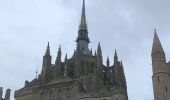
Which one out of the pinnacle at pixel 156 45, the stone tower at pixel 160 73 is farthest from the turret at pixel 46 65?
the pinnacle at pixel 156 45

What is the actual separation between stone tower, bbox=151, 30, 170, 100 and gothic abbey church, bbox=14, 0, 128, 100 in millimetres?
6111

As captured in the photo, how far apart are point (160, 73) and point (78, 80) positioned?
15.1 meters

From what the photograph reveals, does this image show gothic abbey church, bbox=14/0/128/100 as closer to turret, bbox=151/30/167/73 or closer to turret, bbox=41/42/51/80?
turret, bbox=41/42/51/80

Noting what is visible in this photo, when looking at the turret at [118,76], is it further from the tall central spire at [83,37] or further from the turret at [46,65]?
the turret at [46,65]

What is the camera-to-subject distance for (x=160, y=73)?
68125mm

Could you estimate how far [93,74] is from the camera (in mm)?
74750

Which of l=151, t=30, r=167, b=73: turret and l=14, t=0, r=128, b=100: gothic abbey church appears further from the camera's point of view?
l=14, t=0, r=128, b=100: gothic abbey church

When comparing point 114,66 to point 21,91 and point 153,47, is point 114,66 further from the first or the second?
point 21,91

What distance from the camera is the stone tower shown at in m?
66.7

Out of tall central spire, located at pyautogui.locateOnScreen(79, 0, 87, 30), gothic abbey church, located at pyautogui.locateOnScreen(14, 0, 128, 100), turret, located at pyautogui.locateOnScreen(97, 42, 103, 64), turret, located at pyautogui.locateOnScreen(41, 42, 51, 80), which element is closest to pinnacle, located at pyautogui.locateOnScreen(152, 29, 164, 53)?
gothic abbey church, located at pyautogui.locateOnScreen(14, 0, 128, 100)

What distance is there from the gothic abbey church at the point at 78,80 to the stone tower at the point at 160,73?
241 inches

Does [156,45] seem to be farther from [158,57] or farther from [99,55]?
[99,55]

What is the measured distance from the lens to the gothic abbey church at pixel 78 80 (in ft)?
239

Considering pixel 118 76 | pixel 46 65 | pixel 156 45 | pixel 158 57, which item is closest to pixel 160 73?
pixel 158 57
